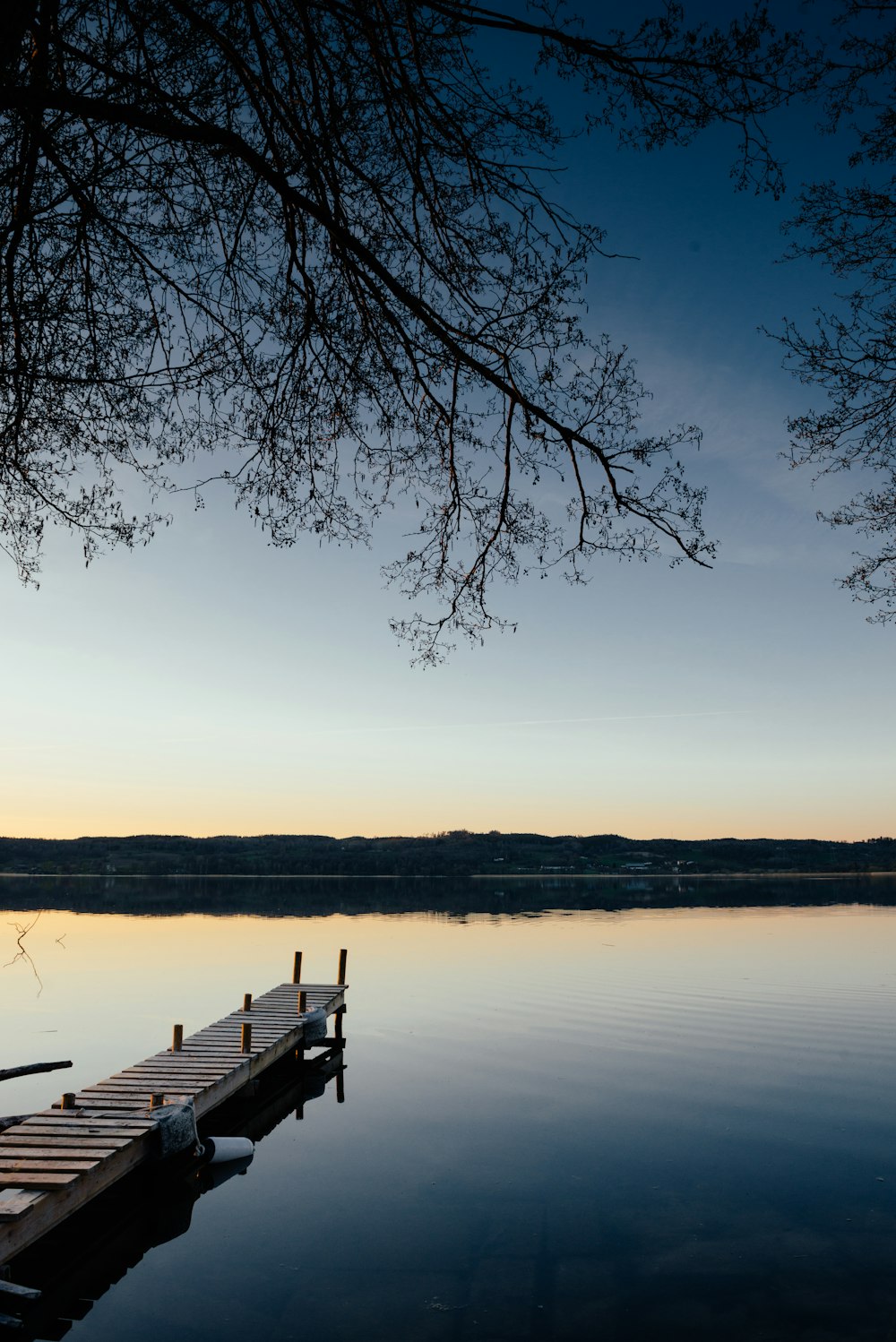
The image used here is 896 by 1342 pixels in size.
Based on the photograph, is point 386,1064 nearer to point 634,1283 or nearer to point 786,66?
point 634,1283

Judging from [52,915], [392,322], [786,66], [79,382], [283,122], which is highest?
[786,66]

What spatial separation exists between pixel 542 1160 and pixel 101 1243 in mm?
5851

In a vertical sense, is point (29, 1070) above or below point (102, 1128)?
above

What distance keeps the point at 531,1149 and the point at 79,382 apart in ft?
39.9

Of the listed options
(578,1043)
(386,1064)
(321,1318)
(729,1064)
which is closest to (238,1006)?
(386,1064)

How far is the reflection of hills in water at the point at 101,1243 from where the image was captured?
859 centimetres

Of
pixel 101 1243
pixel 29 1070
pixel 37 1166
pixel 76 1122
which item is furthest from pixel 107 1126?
pixel 37 1166

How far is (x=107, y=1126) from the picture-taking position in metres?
10.5

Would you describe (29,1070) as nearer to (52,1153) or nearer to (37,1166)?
(52,1153)

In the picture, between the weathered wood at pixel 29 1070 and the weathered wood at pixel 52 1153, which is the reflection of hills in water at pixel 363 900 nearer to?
the weathered wood at pixel 29 1070

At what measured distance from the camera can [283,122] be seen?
538 centimetres

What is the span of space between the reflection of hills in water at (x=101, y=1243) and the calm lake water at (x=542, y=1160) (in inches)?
9.3

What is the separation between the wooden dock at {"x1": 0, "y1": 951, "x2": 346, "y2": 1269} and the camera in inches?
321

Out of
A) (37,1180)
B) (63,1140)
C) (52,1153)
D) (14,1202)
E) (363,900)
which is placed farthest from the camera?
(363,900)
